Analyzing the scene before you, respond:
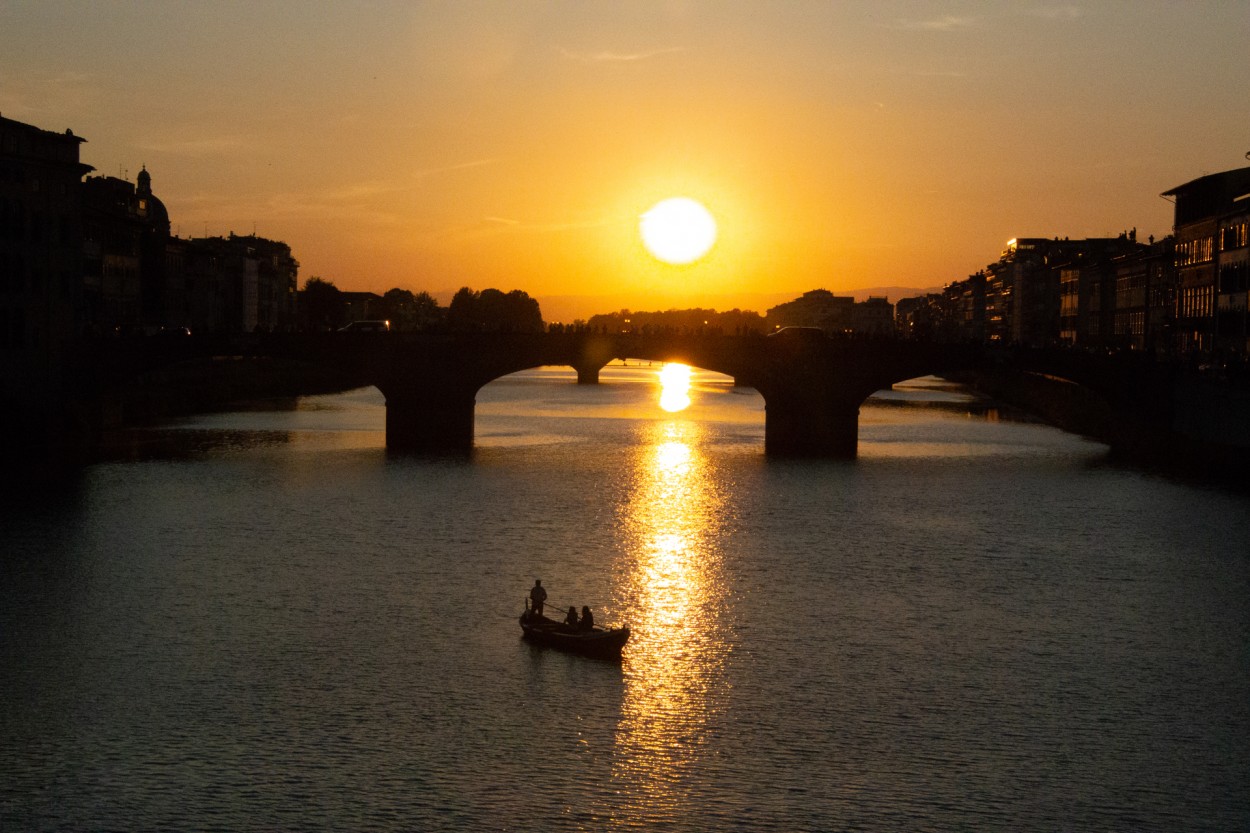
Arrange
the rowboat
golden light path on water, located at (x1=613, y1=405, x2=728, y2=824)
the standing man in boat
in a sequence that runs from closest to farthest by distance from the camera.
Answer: golden light path on water, located at (x1=613, y1=405, x2=728, y2=824)
the rowboat
the standing man in boat

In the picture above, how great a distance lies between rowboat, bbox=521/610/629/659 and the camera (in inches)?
1532

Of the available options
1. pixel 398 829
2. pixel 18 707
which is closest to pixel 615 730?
pixel 398 829

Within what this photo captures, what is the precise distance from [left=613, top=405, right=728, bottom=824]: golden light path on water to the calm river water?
140 mm

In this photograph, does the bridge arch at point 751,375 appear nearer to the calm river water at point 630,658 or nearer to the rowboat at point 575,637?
the calm river water at point 630,658

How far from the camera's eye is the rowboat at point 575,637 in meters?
38.9

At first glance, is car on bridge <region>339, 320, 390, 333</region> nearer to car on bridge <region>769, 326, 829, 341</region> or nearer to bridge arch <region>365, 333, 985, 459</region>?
bridge arch <region>365, 333, 985, 459</region>

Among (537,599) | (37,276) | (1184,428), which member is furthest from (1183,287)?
(537,599)

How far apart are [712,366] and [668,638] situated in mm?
54608

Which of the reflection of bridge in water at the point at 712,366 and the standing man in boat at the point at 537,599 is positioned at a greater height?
the reflection of bridge in water at the point at 712,366

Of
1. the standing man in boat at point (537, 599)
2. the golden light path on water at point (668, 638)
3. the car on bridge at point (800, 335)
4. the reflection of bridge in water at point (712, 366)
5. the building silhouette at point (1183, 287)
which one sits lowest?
the golden light path on water at point (668, 638)

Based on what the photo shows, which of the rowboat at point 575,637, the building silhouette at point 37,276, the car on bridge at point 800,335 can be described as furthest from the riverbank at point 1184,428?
the building silhouette at point 37,276

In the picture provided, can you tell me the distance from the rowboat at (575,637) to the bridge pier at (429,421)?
2057 inches

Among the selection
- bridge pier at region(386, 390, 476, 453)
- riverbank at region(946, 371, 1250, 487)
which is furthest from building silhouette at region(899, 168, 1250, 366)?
bridge pier at region(386, 390, 476, 453)

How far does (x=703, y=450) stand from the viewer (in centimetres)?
9425
